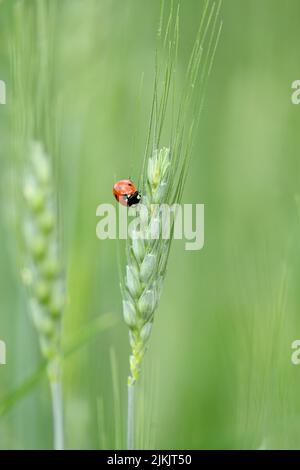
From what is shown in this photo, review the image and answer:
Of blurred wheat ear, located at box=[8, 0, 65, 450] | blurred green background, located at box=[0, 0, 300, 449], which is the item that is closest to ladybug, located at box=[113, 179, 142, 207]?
blurred green background, located at box=[0, 0, 300, 449]

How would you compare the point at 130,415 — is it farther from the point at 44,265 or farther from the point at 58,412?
the point at 44,265

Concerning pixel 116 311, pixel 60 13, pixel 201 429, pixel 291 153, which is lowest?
pixel 201 429

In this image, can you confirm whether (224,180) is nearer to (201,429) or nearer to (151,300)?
(201,429)

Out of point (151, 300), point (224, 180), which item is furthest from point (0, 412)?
point (224, 180)

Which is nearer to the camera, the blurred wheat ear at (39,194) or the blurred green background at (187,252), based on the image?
the blurred wheat ear at (39,194)

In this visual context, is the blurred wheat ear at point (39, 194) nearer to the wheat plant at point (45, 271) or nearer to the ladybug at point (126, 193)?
the wheat plant at point (45, 271)

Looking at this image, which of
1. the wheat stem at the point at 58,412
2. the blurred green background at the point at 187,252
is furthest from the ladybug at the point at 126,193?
the wheat stem at the point at 58,412
